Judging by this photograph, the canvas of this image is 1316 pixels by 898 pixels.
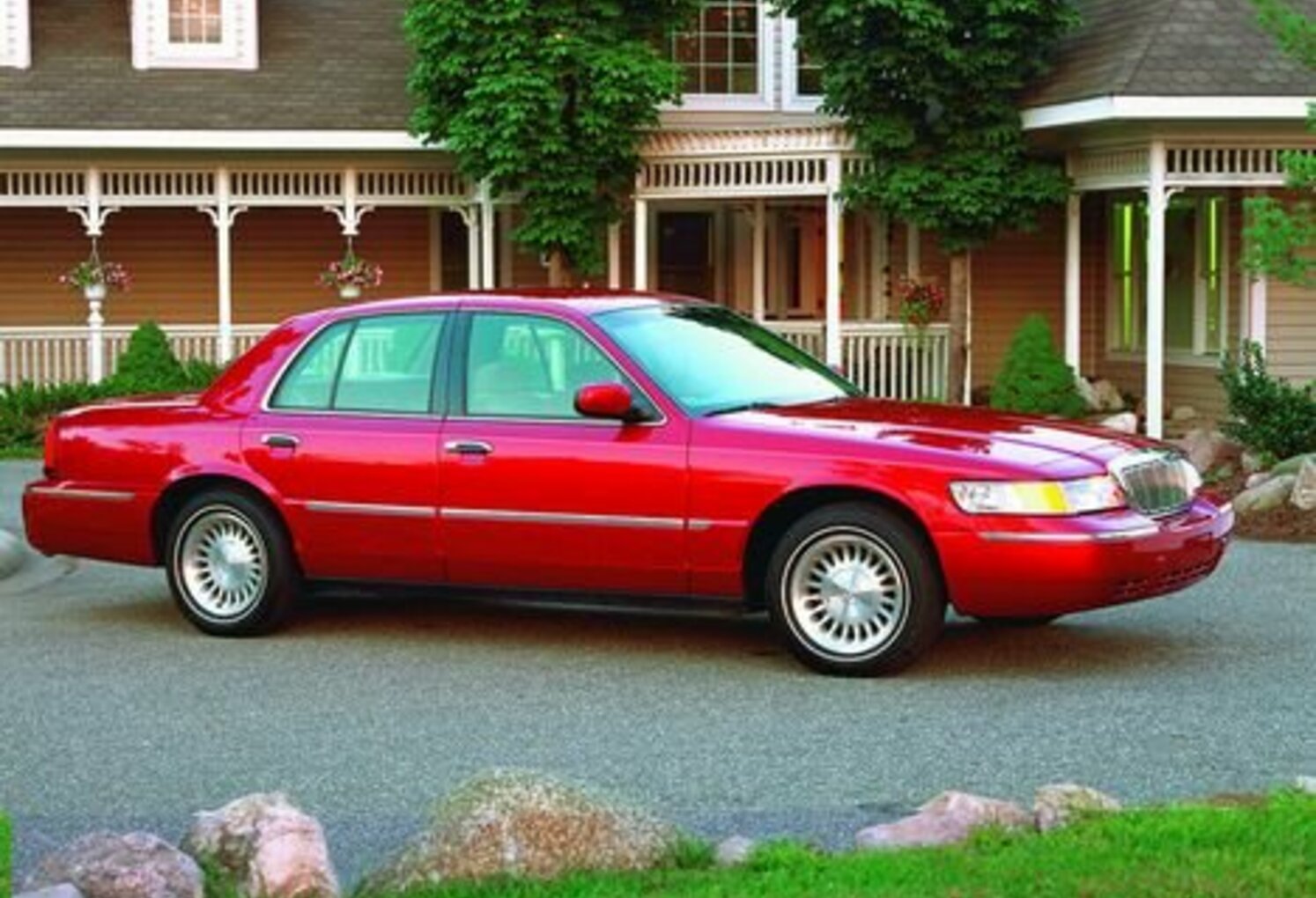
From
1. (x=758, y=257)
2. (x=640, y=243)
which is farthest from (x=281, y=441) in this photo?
(x=758, y=257)

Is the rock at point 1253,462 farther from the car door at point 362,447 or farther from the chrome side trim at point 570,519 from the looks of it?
the car door at point 362,447

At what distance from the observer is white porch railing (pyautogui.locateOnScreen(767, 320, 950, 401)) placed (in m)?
22.2

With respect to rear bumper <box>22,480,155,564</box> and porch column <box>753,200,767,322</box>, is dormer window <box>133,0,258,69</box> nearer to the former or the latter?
porch column <box>753,200,767,322</box>

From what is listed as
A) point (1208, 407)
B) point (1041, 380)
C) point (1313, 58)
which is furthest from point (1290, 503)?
point (1208, 407)

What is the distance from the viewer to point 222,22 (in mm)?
24172

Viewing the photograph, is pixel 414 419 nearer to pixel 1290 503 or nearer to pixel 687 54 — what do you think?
pixel 1290 503

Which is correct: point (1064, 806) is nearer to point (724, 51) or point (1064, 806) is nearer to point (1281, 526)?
point (1281, 526)

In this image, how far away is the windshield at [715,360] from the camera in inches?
372

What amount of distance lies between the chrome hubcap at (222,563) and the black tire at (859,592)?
2.63 metres

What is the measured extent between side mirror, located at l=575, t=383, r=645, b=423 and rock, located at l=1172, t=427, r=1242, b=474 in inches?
346

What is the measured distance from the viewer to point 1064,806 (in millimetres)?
5812

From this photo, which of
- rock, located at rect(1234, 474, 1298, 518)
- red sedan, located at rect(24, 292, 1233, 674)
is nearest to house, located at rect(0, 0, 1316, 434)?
rock, located at rect(1234, 474, 1298, 518)

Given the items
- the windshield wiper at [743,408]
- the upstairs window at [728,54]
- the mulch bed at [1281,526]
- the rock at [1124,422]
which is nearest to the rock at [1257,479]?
the mulch bed at [1281,526]

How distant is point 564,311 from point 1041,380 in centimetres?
1170
